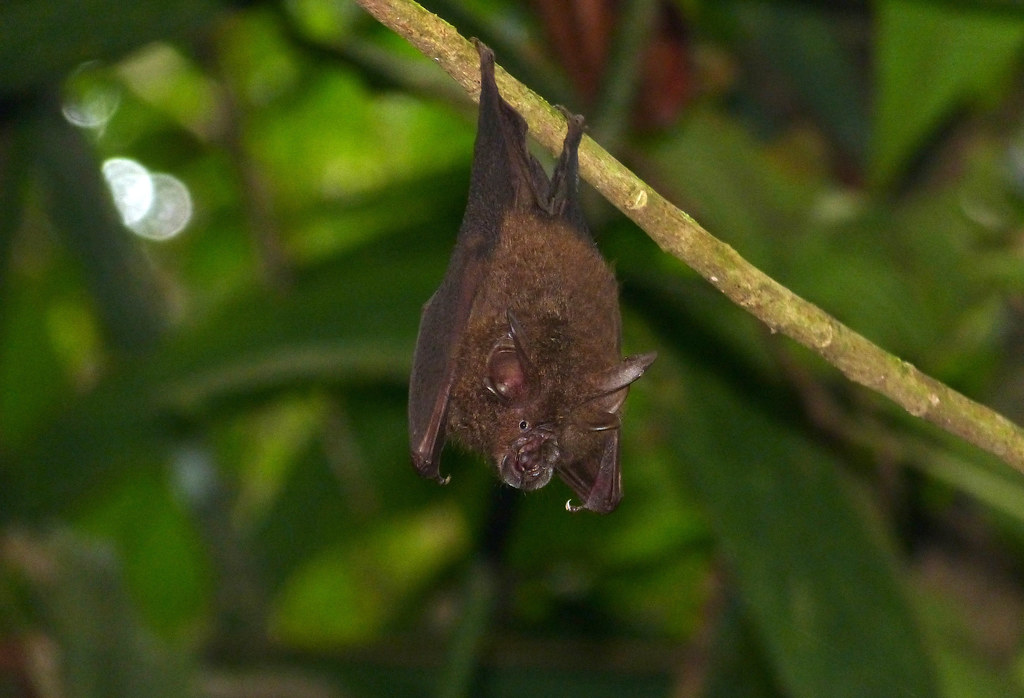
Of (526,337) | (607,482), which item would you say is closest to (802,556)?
(607,482)

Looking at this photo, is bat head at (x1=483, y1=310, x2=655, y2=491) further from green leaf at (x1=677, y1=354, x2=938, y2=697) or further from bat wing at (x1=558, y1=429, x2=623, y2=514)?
green leaf at (x1=677, y1=354, x2=938, y2=697)

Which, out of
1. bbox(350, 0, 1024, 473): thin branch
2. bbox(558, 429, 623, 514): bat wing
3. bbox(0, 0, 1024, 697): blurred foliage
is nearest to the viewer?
bbox(350, 0, 1024, 473): thin branch

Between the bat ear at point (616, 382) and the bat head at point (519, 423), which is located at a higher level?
the bat ear at point (616, 382)

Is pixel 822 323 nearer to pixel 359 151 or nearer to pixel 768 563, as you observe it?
pixel 768 563

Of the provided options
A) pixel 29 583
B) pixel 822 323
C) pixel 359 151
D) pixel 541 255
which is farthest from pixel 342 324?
pixel 359 151

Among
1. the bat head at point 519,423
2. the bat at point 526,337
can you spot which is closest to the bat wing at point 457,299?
the bat at point 526,337

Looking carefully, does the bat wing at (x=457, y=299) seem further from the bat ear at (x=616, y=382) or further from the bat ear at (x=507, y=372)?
the bat ear at (x=616, y=382)

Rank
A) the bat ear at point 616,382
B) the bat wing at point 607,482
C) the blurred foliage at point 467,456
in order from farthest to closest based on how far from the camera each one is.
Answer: the blurred foliage at point 467,456, the bat wing at point 607,482, the bat ear at point 616,382

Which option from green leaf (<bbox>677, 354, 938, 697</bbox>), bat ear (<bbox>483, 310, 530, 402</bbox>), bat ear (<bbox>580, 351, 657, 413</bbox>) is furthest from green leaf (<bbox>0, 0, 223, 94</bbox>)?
green leaf (<bbox>677, 354, 938, 697</bbox>)
